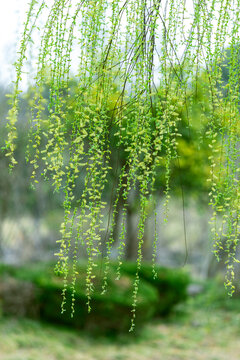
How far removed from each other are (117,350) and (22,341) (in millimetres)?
955

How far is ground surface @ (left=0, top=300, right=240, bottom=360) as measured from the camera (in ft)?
14.6

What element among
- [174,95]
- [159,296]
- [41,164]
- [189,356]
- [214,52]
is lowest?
[189,356]

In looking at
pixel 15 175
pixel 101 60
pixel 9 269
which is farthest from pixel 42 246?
pixel 101 60

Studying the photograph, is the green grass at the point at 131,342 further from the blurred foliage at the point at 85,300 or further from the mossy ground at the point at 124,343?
the blurred foliage at the point at 85,300

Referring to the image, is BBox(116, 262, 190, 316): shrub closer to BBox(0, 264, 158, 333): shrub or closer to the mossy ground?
the mossy ground

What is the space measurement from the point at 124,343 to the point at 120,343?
0.04 metres

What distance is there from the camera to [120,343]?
4.93m

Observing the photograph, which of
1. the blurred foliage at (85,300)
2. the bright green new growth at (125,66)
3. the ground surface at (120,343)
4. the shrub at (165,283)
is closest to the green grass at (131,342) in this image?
the ground surface at (120,343)

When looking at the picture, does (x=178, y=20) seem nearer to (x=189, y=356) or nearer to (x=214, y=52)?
(x=214, y=52)

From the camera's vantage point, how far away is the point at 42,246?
845 cm

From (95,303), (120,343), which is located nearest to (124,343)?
(120,343)

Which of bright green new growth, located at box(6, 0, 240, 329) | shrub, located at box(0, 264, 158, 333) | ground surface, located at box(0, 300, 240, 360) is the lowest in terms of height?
ground surface, located at box(0, 300, 240, 360)

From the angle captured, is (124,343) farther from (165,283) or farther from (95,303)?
(165,283)

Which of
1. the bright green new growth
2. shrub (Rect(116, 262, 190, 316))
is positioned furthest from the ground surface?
the bright green new growth
